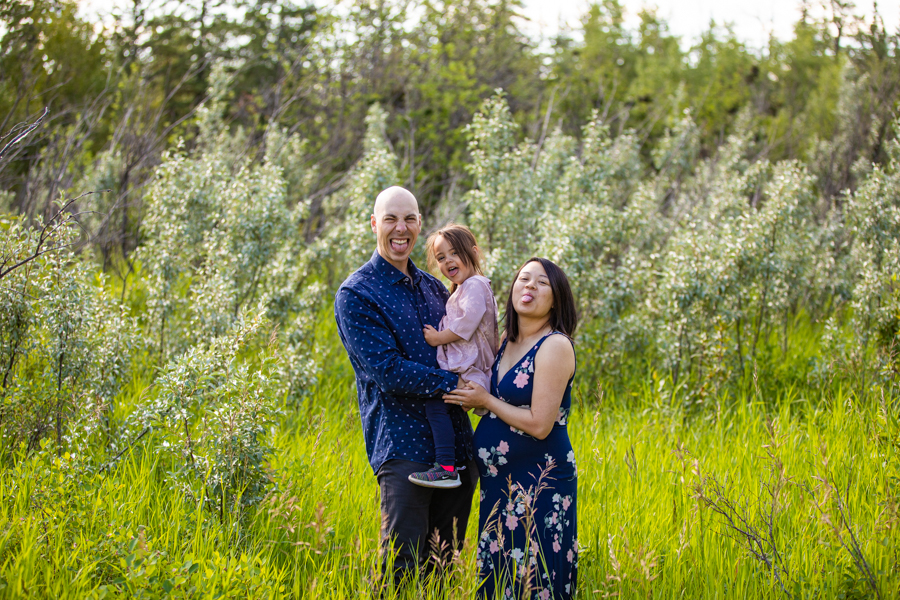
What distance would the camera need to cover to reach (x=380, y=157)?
6941 millimetres

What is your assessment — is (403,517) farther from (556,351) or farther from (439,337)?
(556,351)

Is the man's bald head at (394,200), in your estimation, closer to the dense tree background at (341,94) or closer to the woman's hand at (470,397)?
the woman's hand at (470,397)

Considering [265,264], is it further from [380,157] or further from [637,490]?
[637,490]

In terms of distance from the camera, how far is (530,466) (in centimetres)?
309

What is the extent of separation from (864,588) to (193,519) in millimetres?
3420

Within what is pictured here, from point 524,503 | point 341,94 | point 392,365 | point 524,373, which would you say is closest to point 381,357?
point 392,365

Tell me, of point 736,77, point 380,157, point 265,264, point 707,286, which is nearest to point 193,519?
point 265,264

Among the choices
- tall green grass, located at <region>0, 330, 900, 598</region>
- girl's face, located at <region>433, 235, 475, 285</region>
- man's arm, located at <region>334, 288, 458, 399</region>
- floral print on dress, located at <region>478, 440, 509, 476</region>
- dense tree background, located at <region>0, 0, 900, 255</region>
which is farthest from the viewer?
dense tree background, located at <region>0, 0, 900, 255</region>

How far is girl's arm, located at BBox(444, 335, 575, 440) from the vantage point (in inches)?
119

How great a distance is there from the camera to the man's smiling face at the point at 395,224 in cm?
333

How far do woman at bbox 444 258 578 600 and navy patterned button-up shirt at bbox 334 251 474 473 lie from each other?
14cm

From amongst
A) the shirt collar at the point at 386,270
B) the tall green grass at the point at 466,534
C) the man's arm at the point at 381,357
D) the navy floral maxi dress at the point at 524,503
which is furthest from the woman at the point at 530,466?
the shirt collar at the point at 386,270

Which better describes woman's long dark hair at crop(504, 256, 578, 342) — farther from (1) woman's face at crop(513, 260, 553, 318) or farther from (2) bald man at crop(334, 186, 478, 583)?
(2) bald man at crop(334, 186, 478, 583)

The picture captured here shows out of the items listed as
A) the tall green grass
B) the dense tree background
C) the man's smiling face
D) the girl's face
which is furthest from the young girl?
the dense tree background
